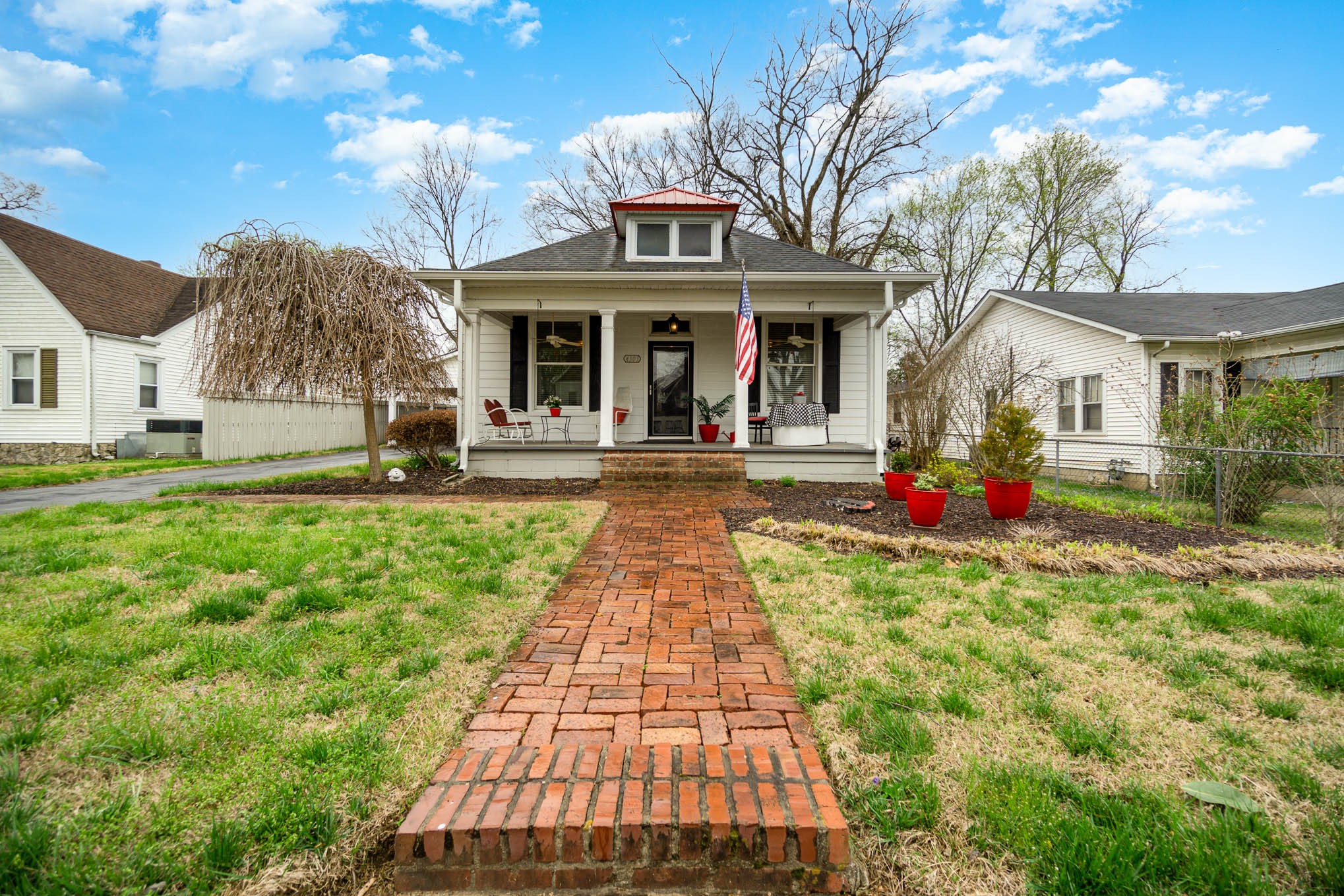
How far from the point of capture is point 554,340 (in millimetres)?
10891

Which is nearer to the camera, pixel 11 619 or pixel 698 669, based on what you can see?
pixel 698 669

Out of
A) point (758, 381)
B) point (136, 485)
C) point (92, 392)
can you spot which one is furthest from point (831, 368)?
point (92, 392)

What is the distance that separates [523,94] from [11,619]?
14269 mm

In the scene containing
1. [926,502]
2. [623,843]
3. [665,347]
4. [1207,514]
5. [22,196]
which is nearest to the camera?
[623,843]

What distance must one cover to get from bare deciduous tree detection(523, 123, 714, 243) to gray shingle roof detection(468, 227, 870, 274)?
9401mm

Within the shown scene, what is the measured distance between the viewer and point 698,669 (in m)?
2.55

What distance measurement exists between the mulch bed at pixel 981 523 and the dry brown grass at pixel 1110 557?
443mm

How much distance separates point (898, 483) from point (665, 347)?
19.0 ft

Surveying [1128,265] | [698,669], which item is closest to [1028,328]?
[1128,265]

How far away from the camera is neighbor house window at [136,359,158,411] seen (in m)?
15.7

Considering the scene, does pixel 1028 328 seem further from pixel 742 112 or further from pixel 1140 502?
pixel 742 112

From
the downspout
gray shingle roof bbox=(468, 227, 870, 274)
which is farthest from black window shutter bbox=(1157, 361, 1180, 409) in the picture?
the downspout

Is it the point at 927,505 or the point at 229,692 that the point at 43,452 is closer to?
the point at 229,692

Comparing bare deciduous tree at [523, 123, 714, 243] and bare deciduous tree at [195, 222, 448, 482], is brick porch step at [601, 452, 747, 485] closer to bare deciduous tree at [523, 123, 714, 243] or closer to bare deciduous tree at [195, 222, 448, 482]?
bare deciduous tree at [195, 222, 448, 482]
